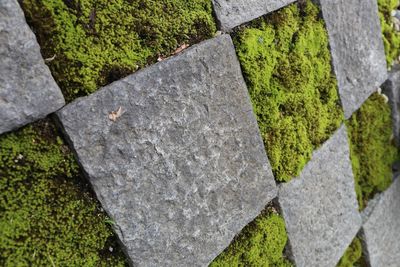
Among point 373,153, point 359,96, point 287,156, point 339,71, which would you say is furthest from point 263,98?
point 373,153

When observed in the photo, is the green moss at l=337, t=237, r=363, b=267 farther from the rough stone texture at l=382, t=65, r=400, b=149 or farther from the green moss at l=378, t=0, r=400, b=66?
the green moss at l=378, t=0, r=400, b=66

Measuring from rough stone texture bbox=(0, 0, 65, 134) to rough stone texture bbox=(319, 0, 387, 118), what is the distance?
105 cm

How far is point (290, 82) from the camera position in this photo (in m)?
1.25

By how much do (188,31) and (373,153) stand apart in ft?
4.05

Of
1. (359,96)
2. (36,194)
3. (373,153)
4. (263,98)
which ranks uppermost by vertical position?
(36,194)

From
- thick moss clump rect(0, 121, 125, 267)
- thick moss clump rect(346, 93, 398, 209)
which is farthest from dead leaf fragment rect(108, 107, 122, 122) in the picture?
thick moss clump rect(346, 93, 398, 209)

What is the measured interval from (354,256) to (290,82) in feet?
2.95

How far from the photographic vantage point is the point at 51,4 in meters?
0.74

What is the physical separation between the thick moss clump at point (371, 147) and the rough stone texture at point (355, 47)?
0.10m

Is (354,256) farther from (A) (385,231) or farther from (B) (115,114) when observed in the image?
(B) (115,114)

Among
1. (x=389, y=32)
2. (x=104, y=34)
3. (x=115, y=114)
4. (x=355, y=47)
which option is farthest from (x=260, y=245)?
(x=389, y=32)

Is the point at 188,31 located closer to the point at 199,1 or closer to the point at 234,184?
the point at 199,1

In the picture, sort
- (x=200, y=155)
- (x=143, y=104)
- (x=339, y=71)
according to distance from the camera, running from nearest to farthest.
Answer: (x=143, y=104), (x=200, y=155), (x=339, y=71)

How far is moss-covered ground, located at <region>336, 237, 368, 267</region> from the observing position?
1622mm
